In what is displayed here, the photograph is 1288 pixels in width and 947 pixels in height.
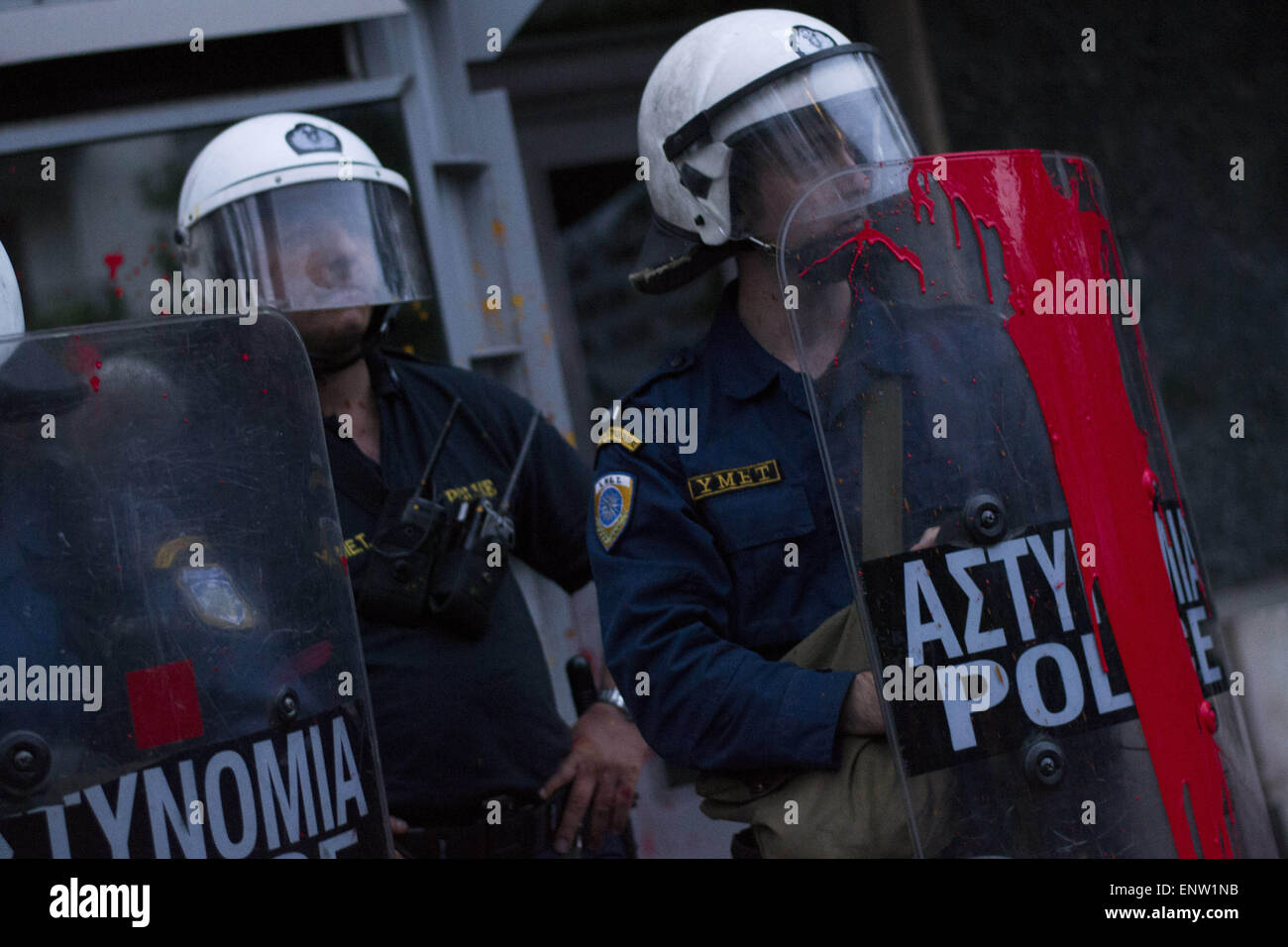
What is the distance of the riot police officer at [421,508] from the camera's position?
226 centimetres

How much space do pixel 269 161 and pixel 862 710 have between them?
1.63 m

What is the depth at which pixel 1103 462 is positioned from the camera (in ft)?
4.94

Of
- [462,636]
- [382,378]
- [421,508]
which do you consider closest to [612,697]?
[462,636]

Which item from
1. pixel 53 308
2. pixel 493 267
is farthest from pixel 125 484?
pixel 493 267

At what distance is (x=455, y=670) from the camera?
7.53 feet

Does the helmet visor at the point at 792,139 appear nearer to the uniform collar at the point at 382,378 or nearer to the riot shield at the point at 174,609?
the riot shield at the point at 174,609

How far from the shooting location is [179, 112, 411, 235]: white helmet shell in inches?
98.2

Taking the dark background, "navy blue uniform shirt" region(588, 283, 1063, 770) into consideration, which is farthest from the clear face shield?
the dark background

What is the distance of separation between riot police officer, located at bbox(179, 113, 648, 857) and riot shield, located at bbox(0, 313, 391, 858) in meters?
0.64

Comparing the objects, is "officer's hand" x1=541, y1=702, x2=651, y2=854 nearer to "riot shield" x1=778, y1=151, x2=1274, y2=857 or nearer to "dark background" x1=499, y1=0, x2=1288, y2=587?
"riot shield" x1=778, y1=151, x2=1274, y2=857

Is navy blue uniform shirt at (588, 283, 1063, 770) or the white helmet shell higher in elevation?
the white helmet shell

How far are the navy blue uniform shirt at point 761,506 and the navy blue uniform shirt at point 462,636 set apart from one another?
621mm

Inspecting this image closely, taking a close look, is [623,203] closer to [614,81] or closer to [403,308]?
[614,81]
